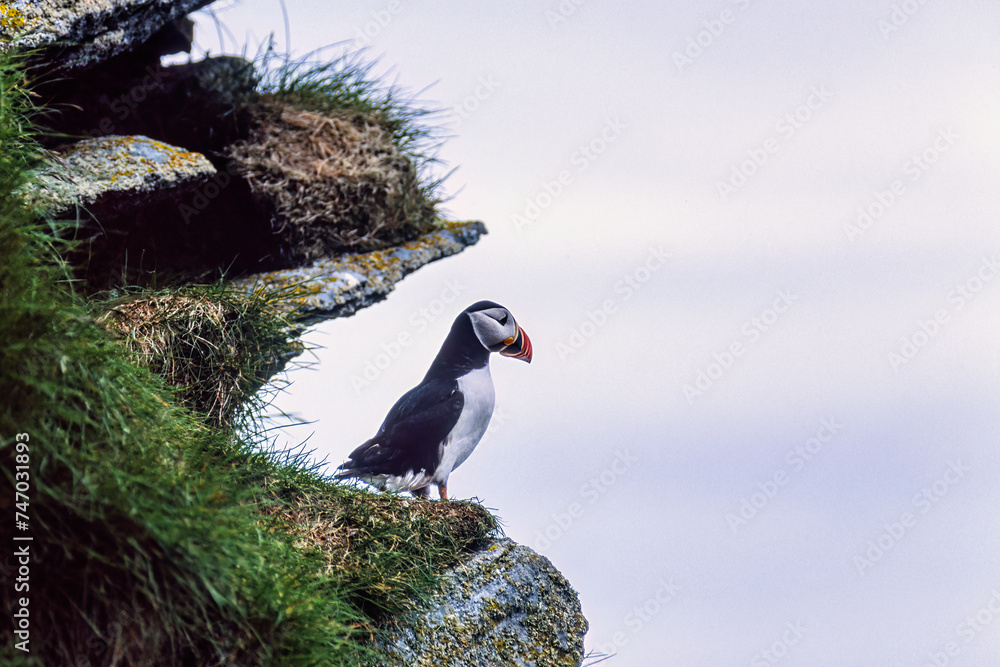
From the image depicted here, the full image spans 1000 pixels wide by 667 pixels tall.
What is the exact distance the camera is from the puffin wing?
5.30 meters

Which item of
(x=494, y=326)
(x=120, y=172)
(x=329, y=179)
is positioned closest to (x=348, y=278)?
(x=329, y=179)

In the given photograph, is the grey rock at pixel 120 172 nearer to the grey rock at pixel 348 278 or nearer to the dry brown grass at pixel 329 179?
the dry brown grass at pixel 329 179

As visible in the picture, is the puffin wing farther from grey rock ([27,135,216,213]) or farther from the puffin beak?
grey rock ([27,135,216,213])

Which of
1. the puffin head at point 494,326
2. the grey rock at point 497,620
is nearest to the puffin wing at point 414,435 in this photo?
the puffin head at point 494,326

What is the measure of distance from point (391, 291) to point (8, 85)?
334 centimetres

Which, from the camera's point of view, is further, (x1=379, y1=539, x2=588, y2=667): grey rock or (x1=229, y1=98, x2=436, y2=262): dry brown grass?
(x1=229, y1=98, x2=436, y2=262): dry brown grass

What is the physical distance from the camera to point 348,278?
22.0ft

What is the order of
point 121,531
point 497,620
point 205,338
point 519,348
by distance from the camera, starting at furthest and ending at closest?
point 519,348, point 205,338, point 497,620, point 121,531

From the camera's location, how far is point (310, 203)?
6785mm

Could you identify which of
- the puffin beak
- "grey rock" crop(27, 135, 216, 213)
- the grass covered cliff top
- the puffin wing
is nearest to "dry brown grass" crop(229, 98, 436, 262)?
"grey rock" crop(27, 135, 216, 213)

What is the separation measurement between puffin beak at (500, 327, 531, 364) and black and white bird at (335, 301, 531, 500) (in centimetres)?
4

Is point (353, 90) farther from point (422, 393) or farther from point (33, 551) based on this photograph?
point (33, 551)

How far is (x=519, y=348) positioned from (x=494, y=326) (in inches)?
12.2

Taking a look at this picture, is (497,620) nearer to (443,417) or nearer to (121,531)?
(443,417)
